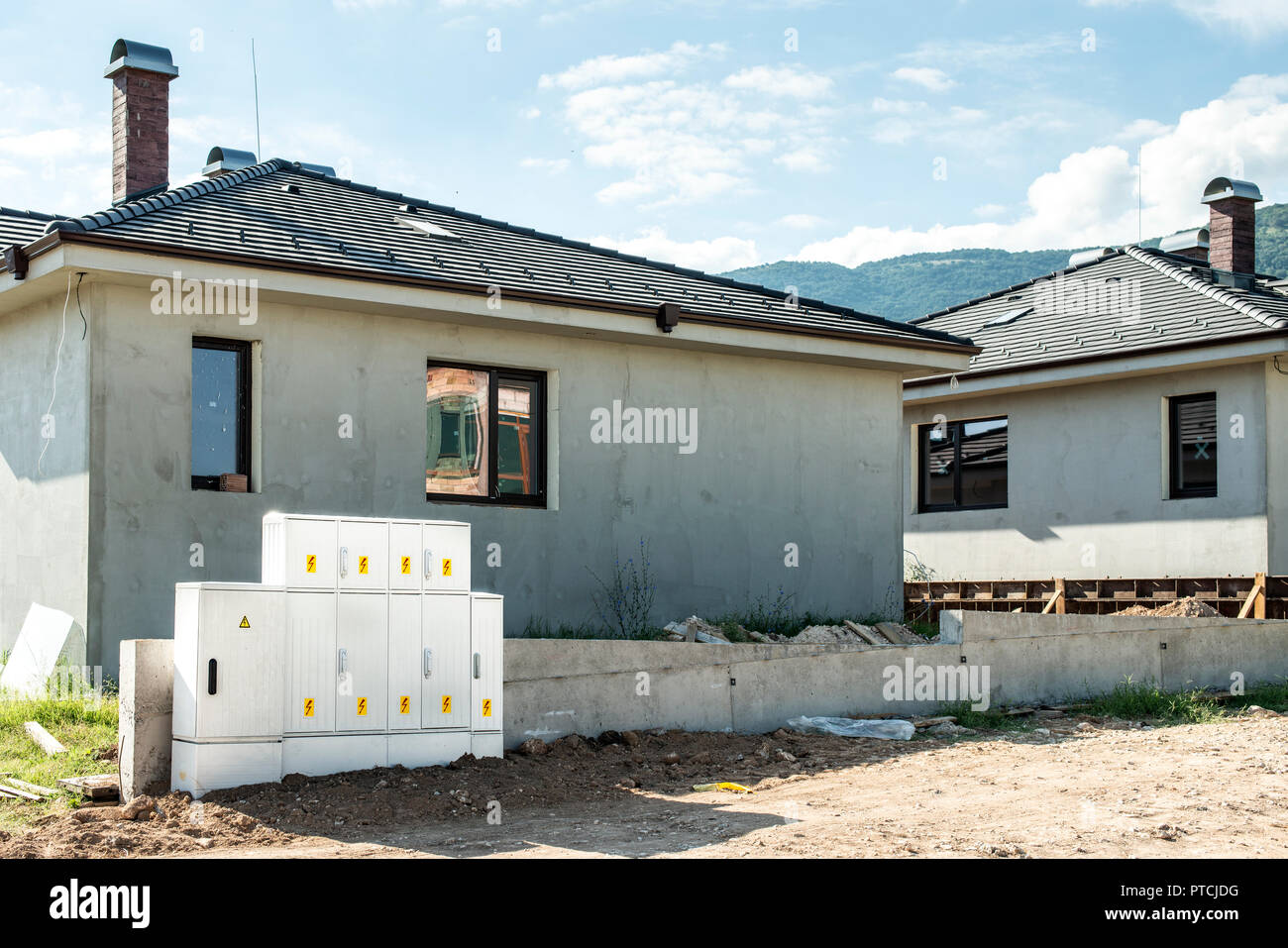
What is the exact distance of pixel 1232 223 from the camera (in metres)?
22.5

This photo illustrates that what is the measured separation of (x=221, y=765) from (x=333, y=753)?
2.61 ft

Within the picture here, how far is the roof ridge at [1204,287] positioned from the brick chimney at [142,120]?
14.3 meters

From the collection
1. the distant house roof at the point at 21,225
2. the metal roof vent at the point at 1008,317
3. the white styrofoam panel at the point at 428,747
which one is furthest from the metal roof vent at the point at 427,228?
the metal roof vent at the point at 1008,317

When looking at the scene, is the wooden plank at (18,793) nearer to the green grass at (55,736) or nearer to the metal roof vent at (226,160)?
the green grass at (55,736)

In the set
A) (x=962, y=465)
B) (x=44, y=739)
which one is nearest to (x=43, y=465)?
(x=44, y=739)


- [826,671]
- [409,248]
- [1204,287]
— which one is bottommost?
[826,671]

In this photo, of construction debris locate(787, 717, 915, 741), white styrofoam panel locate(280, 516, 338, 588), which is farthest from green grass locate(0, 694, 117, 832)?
construction debris locate(787, 717, 915, 741)

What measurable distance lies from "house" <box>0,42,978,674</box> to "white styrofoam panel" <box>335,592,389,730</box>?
3157 mm

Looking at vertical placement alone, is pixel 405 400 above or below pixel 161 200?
below

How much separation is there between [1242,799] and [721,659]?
4503mm

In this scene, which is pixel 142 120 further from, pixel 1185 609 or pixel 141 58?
pixel 1185 609

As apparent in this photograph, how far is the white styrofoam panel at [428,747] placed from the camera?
916 centimetres

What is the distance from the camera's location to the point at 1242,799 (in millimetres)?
8508

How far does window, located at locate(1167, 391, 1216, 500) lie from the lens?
1806 centimetres
